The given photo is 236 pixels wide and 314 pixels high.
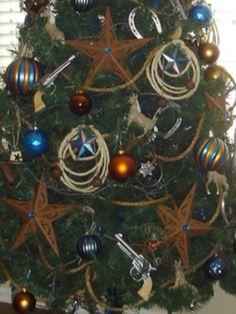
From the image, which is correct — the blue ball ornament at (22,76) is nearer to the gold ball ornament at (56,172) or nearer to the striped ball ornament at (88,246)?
the gold ball ornament at (56,172)

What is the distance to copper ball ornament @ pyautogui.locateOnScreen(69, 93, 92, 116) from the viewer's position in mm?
1140

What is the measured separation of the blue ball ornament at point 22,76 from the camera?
1181mm

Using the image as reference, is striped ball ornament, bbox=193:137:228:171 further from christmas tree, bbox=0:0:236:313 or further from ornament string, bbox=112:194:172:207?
ornament string, bbox=112:194:172:207

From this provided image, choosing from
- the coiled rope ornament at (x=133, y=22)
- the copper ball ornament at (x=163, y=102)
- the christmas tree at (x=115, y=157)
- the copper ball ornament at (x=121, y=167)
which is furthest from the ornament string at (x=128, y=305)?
the coiled rope ornament at (x=133, y=22)

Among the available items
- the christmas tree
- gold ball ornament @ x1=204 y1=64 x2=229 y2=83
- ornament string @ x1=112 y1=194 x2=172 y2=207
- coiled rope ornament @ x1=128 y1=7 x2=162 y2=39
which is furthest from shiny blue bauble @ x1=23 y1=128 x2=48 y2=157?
gold ball ornament @ x1=204 y1=64 x2=229 y2=83

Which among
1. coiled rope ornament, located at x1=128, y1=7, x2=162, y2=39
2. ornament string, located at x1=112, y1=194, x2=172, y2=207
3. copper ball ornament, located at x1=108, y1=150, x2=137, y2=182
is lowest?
ornament string, located at x1=112, y1=194, x2=172, y2=207

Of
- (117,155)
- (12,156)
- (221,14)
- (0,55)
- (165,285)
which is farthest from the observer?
(0,55)

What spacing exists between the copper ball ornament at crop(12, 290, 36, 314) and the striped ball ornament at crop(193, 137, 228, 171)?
1.73 ft

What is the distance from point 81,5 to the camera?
1189 mm

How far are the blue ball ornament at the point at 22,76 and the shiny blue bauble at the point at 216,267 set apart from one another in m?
0.60

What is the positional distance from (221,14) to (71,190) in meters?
0.94

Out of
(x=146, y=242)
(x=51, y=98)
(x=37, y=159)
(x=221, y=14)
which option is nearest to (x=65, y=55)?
(x=51, y=98)

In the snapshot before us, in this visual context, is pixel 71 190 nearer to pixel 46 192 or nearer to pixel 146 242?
pixel 46 192

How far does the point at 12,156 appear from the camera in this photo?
1.35m
